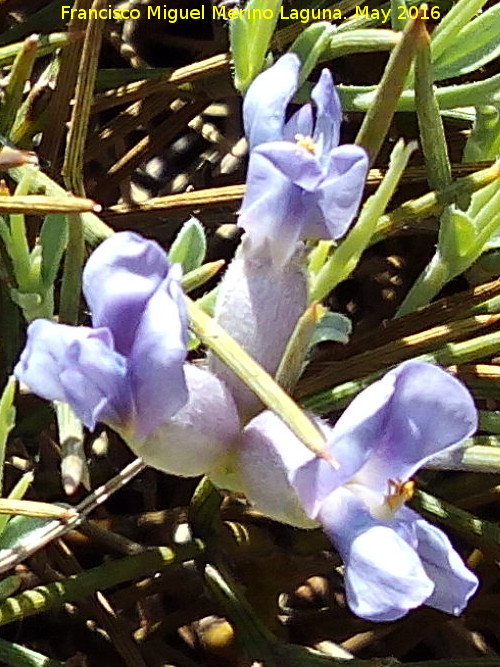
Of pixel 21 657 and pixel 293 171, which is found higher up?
pixel 293 171

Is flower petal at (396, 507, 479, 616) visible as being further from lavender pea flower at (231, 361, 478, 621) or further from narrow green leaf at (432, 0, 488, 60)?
narrow green leaf at (432, 0, 488, 60)

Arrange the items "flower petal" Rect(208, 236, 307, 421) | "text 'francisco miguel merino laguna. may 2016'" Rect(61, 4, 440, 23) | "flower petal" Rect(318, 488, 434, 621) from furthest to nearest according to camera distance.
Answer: "text 'francisco miguel merino laguna. may 2016'" Rect(61, 4, 440, 23)
"flower petal" Rect(208, 236, 307, 421)
"flower petal" Rect(318, 488, 434, 621)

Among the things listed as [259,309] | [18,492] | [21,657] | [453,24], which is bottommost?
[21,657]

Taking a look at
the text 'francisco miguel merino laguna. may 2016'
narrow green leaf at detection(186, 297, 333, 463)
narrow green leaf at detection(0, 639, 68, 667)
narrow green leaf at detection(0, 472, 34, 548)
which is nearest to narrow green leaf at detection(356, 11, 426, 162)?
the text 'francisco miguel merino laguna. may 2016'

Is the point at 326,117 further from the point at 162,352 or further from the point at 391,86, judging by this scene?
the point at 162,352

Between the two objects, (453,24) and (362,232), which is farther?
(453,24)

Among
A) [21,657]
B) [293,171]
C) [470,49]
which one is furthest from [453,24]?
[21,657]

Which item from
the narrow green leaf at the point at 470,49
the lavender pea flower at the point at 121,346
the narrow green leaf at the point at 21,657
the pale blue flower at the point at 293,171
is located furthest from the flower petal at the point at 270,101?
the narrow green leaf at the point at 21,657

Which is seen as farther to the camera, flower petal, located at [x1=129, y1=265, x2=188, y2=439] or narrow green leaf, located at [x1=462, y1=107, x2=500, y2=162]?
narrow green leaf, located at [x1=462, y1=107, x2=500, y2=162]

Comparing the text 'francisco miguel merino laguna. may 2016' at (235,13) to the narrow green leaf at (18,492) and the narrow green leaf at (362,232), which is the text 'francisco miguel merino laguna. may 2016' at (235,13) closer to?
the narrow green leaf at (362,232)
